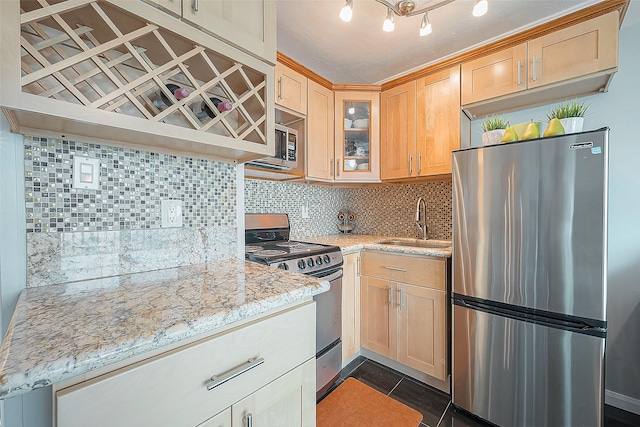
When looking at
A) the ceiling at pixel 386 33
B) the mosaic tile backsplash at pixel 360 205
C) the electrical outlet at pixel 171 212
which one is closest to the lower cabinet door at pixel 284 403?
the electrical outlet at pixel 171 212

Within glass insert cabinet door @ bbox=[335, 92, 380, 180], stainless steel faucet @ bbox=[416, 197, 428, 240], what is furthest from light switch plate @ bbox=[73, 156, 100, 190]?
stainless steel faucet @ bbox=[416, 197, 428, 240]

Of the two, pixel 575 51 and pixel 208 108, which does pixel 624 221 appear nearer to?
pixel 575 51

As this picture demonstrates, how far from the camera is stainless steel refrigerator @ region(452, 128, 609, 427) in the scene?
4.05 feet

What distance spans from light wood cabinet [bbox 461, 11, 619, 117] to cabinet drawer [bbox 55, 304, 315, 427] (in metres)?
2.00

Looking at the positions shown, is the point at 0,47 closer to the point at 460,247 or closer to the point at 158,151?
the point at 158,151

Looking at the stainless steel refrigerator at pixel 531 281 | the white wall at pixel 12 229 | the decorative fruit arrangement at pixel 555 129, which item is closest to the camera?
the white wall at pixel 12 229

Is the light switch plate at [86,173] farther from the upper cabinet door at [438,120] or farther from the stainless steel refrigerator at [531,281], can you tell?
the upper cabinet door at [438,120]

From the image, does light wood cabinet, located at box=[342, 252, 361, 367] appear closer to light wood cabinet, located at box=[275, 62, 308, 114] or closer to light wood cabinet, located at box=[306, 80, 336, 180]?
light wood cabinet, located at box=[306, 80, 336, 180]

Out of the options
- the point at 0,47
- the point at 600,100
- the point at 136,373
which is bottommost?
the point at 136,373

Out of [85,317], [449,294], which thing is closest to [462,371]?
[449,294]

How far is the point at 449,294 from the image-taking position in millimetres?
1736

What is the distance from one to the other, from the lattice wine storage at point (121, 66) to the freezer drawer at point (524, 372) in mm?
1645

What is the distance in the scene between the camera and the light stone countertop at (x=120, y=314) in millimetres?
456

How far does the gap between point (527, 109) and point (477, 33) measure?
67 centimetres
